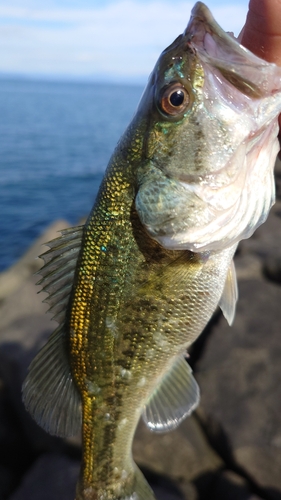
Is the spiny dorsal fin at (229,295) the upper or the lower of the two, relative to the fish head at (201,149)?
lower

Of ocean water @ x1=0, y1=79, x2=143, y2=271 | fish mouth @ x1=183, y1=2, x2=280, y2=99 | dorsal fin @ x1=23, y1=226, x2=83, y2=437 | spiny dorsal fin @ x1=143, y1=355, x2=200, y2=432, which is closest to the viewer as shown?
fish mouth @ x1=183, y1=2, x2=280, y2=99

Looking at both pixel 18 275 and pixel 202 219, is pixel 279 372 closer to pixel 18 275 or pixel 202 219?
pixel 202 219

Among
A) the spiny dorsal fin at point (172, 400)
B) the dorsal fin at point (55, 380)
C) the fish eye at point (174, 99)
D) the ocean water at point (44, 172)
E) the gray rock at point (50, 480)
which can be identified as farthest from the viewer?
the ocean water at point (44, 172)

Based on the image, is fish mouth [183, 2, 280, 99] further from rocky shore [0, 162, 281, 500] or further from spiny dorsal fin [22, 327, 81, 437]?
rocky shore [0, 162, 281, 500]

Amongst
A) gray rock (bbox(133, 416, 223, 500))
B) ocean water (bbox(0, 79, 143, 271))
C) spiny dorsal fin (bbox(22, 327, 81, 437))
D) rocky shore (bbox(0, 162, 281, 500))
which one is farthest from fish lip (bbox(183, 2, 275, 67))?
ocean water (bbox(0, 79, 143, 271))

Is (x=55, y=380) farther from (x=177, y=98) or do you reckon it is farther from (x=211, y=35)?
(x=211, y=35)

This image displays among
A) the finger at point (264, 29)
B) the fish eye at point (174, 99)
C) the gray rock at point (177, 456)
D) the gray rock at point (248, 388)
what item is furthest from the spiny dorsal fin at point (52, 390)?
the gray rock at point (248, 388)

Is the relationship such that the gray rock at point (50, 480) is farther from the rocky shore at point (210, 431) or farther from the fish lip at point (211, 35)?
the fish lip at point (211, 35)
